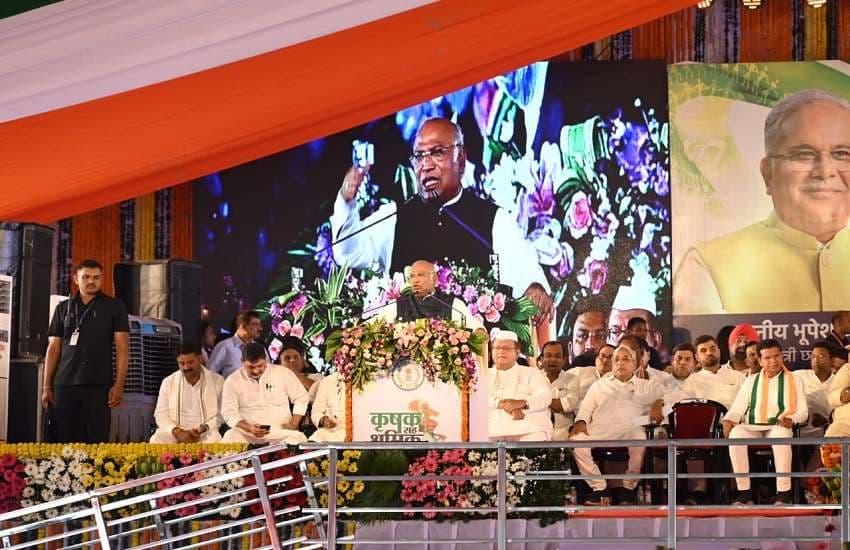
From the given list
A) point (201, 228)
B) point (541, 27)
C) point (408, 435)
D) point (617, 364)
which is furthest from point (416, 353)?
point (201, 228)

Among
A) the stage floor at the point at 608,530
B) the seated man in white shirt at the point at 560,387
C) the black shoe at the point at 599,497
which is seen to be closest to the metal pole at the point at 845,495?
the stage floor at the point at 608,530

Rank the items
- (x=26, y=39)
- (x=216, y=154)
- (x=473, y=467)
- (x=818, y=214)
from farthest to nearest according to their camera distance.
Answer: (x=818, y=214)
(x=216, y=154)
(x=473, y=467)
(x=26, y=39)

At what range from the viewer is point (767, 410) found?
9.47 meters

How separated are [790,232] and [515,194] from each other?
241 centimetres

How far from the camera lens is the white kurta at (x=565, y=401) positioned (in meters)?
10.5

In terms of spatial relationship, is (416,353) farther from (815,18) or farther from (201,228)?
(815,18)

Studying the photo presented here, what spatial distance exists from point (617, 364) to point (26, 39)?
26.1ft

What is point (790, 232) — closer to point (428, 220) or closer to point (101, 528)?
point (428, 220)

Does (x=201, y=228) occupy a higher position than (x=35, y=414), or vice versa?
(x=201, y=228)

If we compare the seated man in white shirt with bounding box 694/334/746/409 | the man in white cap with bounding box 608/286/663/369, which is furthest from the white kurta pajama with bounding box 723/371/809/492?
the man in white cap with bounding box 608/286/663/369

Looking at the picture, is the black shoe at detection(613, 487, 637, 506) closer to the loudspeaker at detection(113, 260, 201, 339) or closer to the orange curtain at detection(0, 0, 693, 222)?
the orange curtain at detection(0, 0, 693, 222)

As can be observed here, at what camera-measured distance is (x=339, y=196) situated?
12.0 m

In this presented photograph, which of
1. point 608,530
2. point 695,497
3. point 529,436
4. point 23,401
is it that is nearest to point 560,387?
point 529,436

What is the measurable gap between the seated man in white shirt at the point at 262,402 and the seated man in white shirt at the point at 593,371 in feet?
7.44
